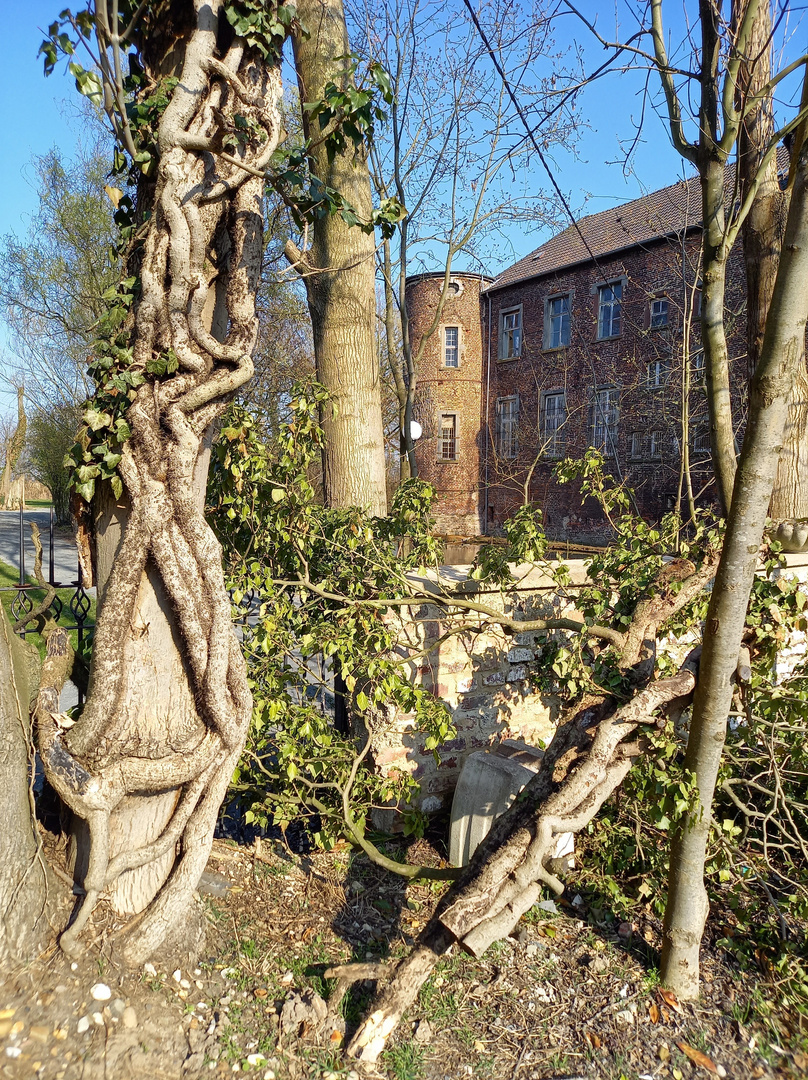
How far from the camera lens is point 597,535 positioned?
20.9 metres

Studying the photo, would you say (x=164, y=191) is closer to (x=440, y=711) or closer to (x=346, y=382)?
(x=346, y=382)

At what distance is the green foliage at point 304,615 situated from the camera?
3.55 metres

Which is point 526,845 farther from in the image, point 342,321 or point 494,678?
point 342,321

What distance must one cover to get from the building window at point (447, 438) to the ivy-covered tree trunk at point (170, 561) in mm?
21723

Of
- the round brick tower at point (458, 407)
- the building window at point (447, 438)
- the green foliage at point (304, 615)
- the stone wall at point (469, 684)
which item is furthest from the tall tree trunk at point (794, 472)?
the building window at point (447, 438)

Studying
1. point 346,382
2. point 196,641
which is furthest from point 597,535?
point 196,641

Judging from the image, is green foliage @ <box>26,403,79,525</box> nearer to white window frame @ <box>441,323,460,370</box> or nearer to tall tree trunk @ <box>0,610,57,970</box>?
white window frame @ <box>441,323,460,370</box>

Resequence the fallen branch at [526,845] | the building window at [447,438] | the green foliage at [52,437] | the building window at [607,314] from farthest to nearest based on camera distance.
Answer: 1. the building window at [447,438]
2. the building window at [607,314]
3. the green foliage at [52,437]
4. the fallen branch at [526,845]

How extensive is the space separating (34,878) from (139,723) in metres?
0.62

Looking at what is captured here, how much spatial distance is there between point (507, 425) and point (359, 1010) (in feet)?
73.4

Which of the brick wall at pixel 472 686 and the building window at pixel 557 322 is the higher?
the building window at pixel 557 322

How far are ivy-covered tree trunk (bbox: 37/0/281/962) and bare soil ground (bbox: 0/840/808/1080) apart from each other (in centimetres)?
29

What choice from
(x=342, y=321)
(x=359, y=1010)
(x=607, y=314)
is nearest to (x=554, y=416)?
(x=607, y=314)

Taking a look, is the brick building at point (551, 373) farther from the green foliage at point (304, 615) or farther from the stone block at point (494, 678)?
the green foliage at point (304, 615)
